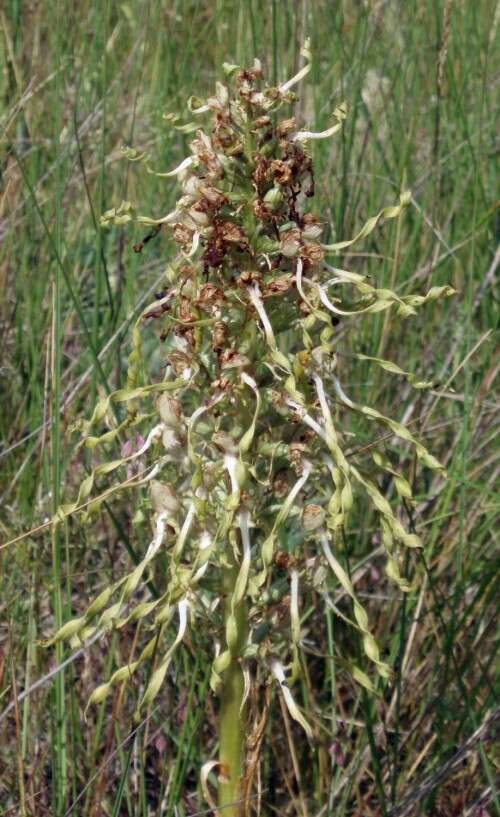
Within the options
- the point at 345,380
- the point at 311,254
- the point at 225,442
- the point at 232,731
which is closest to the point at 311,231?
the point at 311,254

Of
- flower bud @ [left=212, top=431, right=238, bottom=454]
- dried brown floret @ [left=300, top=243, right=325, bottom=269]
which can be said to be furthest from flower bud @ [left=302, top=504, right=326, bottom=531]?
dried brown floret @ [left=300, top=243, right=325, bottom=269]

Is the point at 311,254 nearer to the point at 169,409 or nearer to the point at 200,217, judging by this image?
the point at 200,217

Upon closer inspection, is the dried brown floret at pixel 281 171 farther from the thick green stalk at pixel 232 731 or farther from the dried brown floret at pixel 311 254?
the thick green stalk at pixel 232 731

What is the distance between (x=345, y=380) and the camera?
2.37m

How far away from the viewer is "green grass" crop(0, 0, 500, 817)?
5.76 feet

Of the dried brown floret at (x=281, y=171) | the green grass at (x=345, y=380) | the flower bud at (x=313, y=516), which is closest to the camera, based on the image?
the dried brown floret at (x=281, y=171)

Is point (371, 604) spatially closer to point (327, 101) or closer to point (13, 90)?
point (327, 101)

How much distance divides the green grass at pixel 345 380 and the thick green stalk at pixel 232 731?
132 millimetres

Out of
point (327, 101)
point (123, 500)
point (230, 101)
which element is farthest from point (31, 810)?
point (327, 101)

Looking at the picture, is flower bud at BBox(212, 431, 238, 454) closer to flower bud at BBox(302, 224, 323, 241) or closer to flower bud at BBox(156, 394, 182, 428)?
flower bud at BBox(156, 394, 182, 428)

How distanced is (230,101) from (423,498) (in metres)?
1.04

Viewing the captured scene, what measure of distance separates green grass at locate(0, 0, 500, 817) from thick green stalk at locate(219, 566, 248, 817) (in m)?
0.13

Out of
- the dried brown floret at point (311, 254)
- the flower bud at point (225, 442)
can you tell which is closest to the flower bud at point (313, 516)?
the flower bud at point (225, 442)

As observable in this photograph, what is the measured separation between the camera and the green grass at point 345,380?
1756 millimetres
